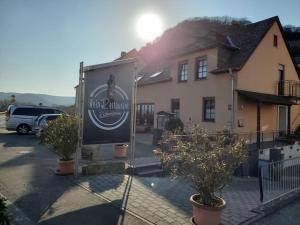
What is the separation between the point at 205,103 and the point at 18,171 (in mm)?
13623

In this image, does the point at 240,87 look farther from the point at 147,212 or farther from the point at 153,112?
the point at 147,212

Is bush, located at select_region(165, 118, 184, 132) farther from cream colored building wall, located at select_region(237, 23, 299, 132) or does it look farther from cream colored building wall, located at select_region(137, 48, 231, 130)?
cream colored building wall, located at select_region(237, 23, 299, 132)

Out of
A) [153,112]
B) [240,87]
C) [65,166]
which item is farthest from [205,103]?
[65,166]

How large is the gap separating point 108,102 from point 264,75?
14.2m

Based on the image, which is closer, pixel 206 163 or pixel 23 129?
pixel 206 163

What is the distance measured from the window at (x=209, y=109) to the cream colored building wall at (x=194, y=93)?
0.93 ft

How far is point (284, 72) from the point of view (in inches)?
850

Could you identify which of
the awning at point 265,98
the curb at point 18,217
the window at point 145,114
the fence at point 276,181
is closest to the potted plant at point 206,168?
the fence at point 276,181

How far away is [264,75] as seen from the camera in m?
19.7

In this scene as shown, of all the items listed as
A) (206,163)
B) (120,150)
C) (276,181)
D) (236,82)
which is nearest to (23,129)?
(120,150)

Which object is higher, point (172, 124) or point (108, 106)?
point (108, 106)

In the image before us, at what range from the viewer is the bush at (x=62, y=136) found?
343 inches

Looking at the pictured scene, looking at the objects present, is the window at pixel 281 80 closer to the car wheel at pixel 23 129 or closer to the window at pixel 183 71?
the window at pixel 183 71

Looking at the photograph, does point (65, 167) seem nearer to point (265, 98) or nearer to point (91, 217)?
point (91, 217)
